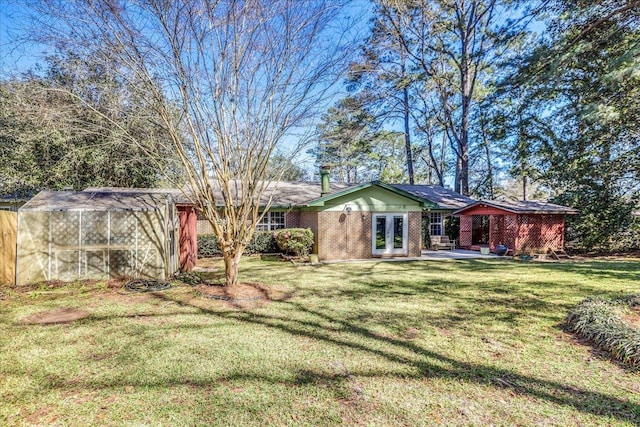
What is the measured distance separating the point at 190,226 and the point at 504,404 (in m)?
10.9

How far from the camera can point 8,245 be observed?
8172 mm

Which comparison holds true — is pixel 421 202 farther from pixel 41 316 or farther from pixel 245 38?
pixel 41 316

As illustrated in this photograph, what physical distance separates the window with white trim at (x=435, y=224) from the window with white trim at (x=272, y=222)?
359 inches

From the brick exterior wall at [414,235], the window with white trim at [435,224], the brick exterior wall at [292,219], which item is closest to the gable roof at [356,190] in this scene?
the brick exterior wall at [414,235]

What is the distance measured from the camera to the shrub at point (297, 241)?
13.2 m

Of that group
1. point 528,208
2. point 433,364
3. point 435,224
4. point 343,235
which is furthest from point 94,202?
point 528,208

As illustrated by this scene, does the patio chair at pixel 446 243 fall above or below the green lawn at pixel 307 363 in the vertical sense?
above

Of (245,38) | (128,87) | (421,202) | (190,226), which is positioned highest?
(245,38)

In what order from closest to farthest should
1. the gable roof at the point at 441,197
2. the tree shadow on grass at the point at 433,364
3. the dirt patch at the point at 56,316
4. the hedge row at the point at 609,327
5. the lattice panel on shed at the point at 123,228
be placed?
1. the tree shadow on grass at the point at 433,364
2. the hedge row at the point at 609,327
3. the dirt patch at the point at 56,316
4. the lattice panel on shed at the point at 123,228
5. the gable roof at the point at 441,197

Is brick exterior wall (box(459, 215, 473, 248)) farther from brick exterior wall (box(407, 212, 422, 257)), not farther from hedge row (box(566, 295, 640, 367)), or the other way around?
hedge row (box(566, 295, 640, 367))

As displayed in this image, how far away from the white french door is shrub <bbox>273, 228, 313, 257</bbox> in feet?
9.85

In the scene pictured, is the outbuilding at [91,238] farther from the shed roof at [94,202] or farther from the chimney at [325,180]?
the chimney at [325,180]

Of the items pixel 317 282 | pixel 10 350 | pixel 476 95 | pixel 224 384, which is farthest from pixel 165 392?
pixel 476 95

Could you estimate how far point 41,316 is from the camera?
19.4ft
